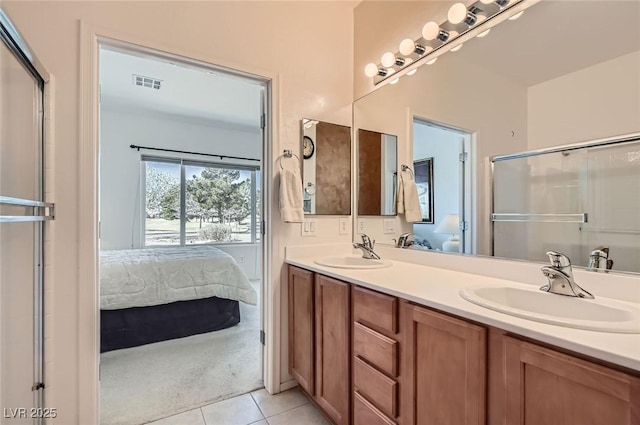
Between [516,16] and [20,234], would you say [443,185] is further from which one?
[20,234]

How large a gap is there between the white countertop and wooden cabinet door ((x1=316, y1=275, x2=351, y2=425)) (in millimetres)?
97

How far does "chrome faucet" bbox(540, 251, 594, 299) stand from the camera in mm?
1055

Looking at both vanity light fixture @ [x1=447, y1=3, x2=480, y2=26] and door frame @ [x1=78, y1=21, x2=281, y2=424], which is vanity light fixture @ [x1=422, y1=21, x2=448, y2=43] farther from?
door frame @ [x1=78, y1=21, x2=281, y2=424]

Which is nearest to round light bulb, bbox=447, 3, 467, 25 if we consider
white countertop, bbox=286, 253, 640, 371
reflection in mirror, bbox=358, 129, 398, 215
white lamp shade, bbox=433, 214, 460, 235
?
reflection in mirror, bbox=358, 129, 398, 215

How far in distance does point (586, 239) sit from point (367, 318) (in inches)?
36.3

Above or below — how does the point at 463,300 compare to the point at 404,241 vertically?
below

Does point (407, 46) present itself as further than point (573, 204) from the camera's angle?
Yes

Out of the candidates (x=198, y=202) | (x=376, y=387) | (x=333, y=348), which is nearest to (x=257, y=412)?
(x=333, y=348)

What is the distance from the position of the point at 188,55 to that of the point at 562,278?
2.10 meters

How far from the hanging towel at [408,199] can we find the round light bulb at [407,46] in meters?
0.76

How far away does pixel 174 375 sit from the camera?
2172 mm

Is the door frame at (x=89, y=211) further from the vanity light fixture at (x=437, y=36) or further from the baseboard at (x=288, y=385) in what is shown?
the vanity light fixture at (x=437, y=36)

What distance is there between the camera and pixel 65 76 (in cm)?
146

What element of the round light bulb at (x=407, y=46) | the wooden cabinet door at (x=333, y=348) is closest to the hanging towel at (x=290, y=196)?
the wooden cabinet door at (x=333, y=348)
